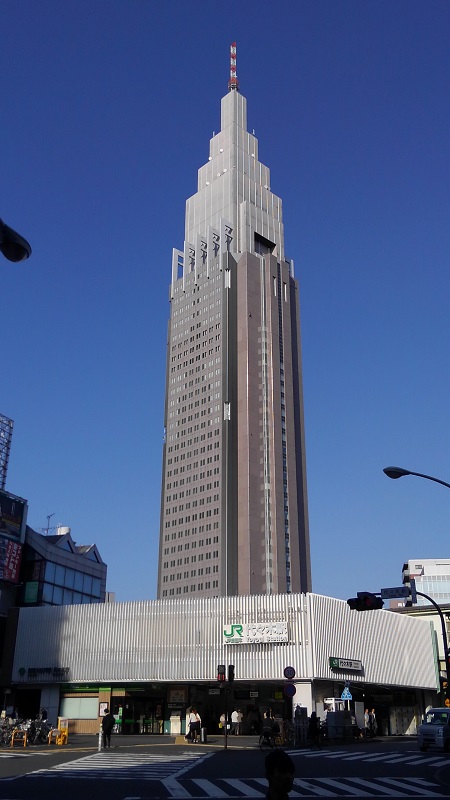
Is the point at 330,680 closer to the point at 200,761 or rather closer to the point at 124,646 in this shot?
the point at 124,646

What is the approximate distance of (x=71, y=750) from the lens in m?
35.4

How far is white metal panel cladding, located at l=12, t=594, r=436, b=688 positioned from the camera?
2184 inches

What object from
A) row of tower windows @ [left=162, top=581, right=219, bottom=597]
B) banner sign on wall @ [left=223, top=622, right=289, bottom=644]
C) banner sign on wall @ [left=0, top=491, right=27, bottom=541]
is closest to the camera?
banner sign on wall @ [left=223, top=622, right=289, bottom=644]

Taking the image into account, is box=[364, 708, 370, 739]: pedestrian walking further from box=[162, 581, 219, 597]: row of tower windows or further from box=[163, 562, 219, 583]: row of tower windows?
box=[163, 562, 219, 583]: row of tower windows

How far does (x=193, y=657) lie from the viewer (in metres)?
57.2

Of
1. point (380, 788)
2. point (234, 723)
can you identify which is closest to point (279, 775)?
point (380, 788)

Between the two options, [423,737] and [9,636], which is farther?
[9,636]

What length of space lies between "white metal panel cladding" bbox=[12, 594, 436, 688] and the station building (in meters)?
0.08

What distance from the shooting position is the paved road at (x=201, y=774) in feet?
61.1

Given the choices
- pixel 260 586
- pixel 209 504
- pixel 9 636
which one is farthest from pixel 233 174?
pixel 9 636

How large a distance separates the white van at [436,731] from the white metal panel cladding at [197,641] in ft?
60.4

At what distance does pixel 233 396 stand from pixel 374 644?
81.1 m

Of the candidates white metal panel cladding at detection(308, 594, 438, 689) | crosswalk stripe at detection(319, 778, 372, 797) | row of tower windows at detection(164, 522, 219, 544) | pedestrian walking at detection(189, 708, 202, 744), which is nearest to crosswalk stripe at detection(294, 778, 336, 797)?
crosswalk stripe at detection(319, 778, 372, 797)

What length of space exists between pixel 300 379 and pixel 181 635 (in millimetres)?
94022
